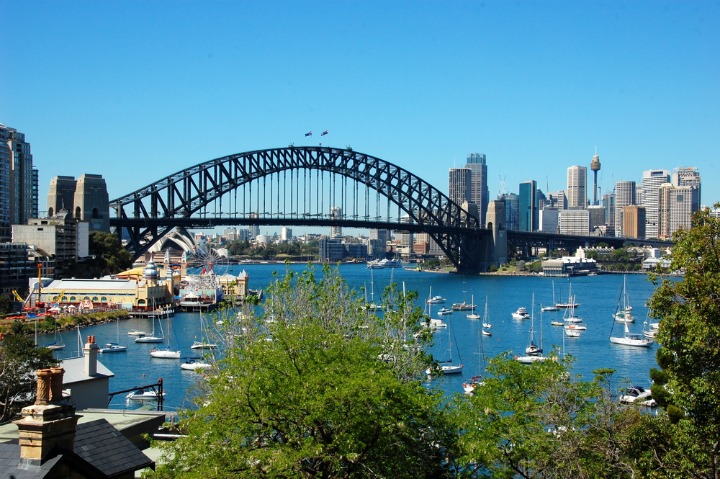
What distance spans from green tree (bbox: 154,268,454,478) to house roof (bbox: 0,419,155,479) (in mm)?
524

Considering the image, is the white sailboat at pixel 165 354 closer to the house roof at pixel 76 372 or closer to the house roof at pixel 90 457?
the house roof at pixel 76 372

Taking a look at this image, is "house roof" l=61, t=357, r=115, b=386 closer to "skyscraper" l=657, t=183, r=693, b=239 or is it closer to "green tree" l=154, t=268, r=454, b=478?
"green tree" l=154, t=268, r=454, b=478

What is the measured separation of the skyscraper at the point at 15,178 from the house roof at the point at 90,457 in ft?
249

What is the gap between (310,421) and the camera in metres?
8.40

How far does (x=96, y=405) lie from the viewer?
48.3ft

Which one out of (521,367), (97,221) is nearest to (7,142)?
(97,221)

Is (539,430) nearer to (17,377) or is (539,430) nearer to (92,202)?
(17,377)

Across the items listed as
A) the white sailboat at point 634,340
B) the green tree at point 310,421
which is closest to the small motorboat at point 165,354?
the white sailboat at point 634,340

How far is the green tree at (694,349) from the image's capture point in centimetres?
822

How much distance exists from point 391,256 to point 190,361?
147080 millimetres

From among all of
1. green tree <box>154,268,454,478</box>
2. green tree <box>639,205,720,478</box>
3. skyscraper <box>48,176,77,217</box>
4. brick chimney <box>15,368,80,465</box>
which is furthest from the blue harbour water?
skyscraper <box>48,176,77,217</box>

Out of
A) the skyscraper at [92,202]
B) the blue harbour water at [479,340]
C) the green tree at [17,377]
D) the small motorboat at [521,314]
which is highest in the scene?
the skyscraper at [92,202]

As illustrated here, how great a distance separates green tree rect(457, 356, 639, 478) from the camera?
30.0 feet

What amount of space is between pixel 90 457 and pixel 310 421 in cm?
211
